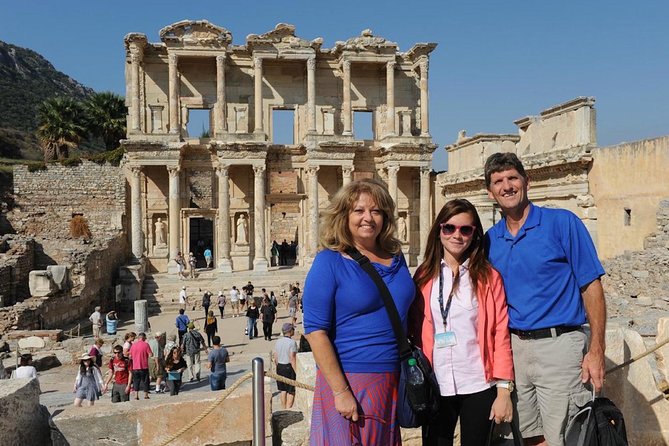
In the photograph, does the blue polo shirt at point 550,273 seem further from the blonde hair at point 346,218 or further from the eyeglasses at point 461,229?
the blonde hair at point 346,218

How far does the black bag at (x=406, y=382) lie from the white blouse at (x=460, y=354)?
0.47 feet

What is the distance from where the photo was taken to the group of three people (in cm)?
317

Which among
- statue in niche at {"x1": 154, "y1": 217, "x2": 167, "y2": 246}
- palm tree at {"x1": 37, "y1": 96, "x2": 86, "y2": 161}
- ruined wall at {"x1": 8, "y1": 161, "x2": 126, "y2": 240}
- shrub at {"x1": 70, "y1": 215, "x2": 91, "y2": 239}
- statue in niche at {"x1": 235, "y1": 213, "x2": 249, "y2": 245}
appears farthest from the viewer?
palm tree at {"x1": 37, "y1": 96, "x2": 86, "y2": 161}

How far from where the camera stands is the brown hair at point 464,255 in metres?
3.50

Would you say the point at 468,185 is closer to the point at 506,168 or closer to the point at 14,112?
the point at 506,168

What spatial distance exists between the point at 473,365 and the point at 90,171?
112ft

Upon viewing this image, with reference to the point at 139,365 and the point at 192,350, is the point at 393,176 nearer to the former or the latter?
the point at 192,350

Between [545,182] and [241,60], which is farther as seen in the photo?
[241,60]

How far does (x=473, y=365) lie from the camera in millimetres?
3406

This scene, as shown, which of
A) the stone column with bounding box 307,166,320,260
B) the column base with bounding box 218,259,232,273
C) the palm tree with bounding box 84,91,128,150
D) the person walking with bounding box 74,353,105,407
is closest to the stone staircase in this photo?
the column base with bounding box 218,259,232,273

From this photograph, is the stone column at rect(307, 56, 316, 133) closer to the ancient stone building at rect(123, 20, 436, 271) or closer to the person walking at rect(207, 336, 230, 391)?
the ancient stone building at rect(123, 20, 436, 271)

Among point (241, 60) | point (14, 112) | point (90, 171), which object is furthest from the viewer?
point (14, 112)

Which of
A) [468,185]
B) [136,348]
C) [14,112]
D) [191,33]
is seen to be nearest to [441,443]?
[136,348]

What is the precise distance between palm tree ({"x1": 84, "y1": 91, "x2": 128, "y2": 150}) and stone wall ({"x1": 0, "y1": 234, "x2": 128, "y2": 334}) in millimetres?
13861
